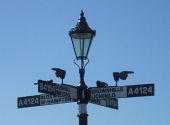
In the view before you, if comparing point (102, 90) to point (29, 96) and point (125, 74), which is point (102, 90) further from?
point (29, 96)

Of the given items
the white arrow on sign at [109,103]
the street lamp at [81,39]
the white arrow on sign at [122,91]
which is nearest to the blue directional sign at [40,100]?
the white arrow on sign at [122,91]

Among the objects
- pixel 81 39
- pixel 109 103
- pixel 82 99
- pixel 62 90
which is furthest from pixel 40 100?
pixel 81 39

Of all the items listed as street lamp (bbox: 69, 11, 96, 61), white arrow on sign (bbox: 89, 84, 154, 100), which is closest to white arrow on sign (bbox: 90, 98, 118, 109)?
white arrow on sign (bbox: 89, 84, 154, 100)

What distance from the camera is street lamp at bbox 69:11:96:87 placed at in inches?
457

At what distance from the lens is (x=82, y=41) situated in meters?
11.7

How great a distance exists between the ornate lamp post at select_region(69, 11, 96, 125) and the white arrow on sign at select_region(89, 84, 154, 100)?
0.76 ft

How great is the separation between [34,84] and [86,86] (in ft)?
3.34

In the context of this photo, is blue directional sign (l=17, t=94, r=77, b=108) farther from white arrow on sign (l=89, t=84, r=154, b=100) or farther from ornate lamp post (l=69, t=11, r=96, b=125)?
white arrow on sign (l=89, t=84, r=154, b=100)

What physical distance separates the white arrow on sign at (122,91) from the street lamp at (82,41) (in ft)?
1.17

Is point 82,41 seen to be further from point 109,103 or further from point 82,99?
point 109,103

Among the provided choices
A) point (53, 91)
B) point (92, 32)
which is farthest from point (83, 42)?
point (53, 91)

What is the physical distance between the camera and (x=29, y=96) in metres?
12.6

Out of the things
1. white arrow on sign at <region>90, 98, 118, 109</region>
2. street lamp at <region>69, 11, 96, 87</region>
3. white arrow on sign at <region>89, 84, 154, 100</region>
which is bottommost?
white arrow on sign at <region>90, 98, 118, 109</region>

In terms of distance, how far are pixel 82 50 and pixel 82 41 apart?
8.3 inches
